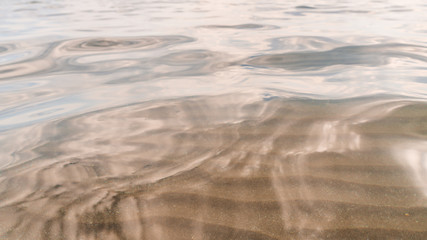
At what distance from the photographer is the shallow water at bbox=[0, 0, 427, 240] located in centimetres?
114

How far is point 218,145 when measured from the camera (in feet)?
5.55

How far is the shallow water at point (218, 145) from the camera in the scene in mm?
1144

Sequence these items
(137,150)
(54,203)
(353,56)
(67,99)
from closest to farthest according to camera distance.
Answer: (54,203) < (137,150) < (67,99) < (353,56)

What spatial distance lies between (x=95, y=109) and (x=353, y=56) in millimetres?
2665

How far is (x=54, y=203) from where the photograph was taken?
125 centimetres

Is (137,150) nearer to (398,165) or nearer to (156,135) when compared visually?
(156,135)

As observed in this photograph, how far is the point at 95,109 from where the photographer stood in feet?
7.57

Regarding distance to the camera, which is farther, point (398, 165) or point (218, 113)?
point (218, 113)

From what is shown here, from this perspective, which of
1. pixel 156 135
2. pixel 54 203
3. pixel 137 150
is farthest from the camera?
pixel 156 135

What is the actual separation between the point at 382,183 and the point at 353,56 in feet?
8.24

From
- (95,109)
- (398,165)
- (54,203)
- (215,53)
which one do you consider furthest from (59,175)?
(215,53)

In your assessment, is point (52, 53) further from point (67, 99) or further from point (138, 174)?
point (138, 174)

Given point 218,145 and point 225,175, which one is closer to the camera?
point 225,175

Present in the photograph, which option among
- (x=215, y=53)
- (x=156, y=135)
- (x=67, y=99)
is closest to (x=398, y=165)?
(x=156, y=135)
